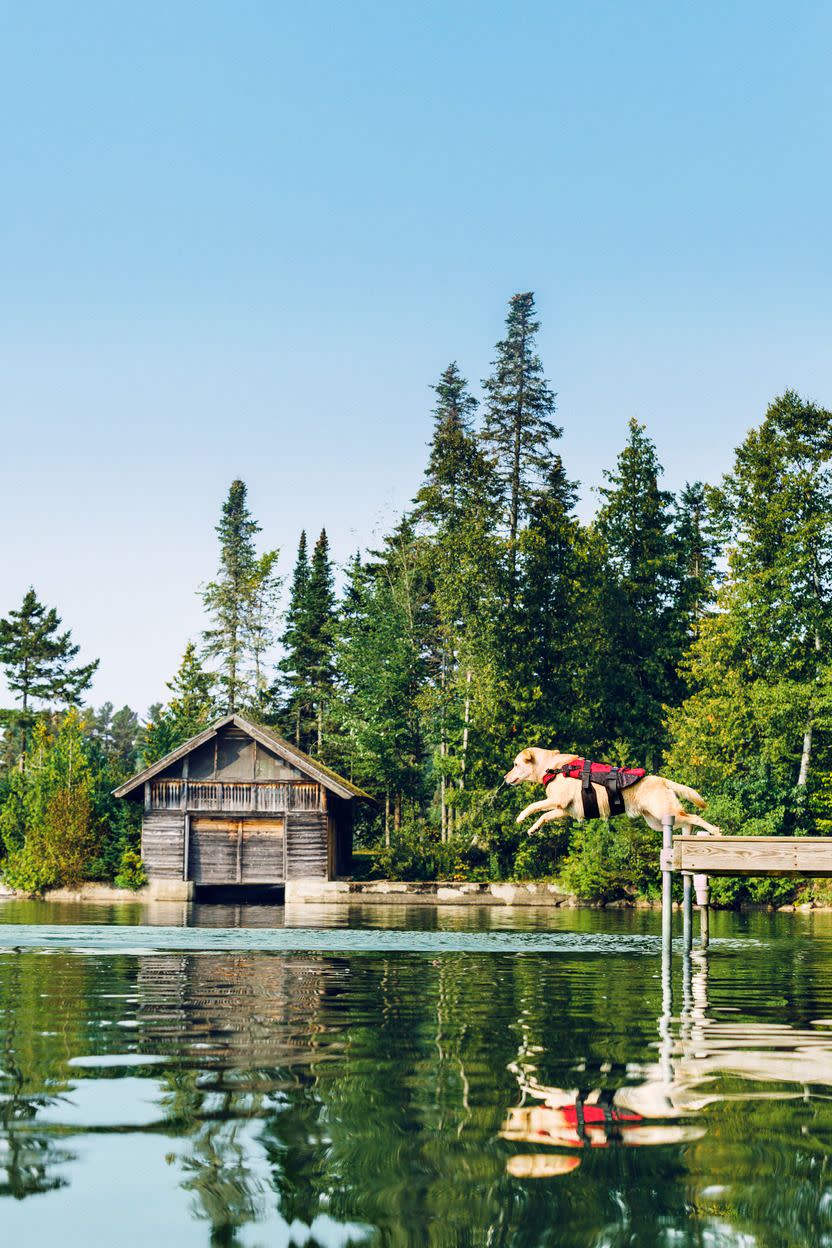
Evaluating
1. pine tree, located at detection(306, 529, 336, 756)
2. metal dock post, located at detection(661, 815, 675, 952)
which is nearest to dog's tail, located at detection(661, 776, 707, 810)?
metal dock post, located at detection(661, 815, 675, 952)

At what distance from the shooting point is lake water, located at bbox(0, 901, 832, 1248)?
476 centimetres

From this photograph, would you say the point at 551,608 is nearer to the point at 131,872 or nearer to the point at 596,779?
the point at 131,872

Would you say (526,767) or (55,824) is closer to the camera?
(526,767)

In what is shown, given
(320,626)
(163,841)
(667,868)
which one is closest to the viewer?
(667,868)

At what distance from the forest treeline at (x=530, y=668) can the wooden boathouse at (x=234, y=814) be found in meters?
2.67

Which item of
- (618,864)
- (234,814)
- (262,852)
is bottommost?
(618,864)

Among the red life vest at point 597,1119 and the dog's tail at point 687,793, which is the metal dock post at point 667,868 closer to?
the dog's tail at point 687,793

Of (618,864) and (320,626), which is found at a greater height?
(320,626)

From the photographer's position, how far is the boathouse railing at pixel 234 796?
173ft

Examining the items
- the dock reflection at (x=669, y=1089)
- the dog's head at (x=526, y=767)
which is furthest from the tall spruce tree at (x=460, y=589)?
the dock reflection at (x=669, y=1089)

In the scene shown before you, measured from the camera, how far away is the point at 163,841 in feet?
173

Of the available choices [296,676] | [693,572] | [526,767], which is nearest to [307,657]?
[296,676]

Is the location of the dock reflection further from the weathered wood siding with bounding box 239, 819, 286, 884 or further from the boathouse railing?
the weathered wood siding with bounding box 239, 819, 286, 884

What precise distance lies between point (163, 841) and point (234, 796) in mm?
3292
